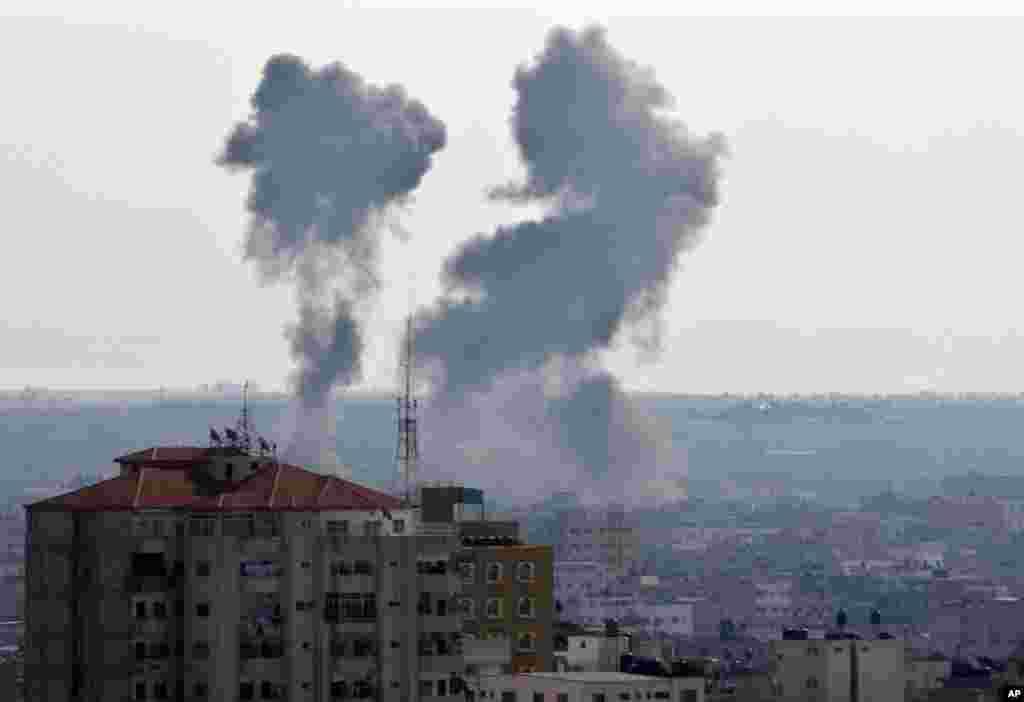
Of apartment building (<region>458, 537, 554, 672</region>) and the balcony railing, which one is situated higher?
apartment building (<region>458, 537, 554, 672</region>)

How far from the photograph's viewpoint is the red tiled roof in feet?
232

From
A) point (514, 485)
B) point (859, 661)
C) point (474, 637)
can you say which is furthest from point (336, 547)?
point (514, 485)

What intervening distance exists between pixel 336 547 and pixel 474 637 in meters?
12.2

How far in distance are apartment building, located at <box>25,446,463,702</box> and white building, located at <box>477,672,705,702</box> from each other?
2.68 metres

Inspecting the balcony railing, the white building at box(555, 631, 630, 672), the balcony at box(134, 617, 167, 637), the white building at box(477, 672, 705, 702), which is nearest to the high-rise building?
the white building at box(555, 631, 630, 672)

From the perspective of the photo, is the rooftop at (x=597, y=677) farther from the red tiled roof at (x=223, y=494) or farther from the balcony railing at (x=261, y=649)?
the balcony railing at (x=261, y=649)

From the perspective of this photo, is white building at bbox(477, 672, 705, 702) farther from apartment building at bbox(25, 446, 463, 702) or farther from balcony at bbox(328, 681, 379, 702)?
balcony at bbox(328, 681, 379, 702)

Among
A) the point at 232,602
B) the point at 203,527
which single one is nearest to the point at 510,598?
the point at 203,527

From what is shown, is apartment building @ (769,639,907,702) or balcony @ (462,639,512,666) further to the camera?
apartment building @ (769,639,907,702)

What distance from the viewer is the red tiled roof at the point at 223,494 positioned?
70.8 metres

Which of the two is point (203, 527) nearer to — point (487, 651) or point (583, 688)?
point (583, 688)

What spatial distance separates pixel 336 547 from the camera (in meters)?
69.8

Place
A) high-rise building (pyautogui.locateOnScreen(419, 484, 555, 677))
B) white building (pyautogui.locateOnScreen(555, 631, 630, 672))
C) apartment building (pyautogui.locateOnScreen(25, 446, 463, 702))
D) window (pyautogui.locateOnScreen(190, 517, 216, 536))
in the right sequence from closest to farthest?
apartment building (pyautogui.locateOnScreen(25, 446, 463, 702))
window (pyautogui.locateOnScreen(190, 517, 216, 536))
high-rise building (pyautogui.locateOnScreen(419, 484, 555, 677))
white building (pyautogui.locateOnScreen(555, 631, 630, 672))

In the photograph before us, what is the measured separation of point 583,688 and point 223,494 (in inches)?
278
